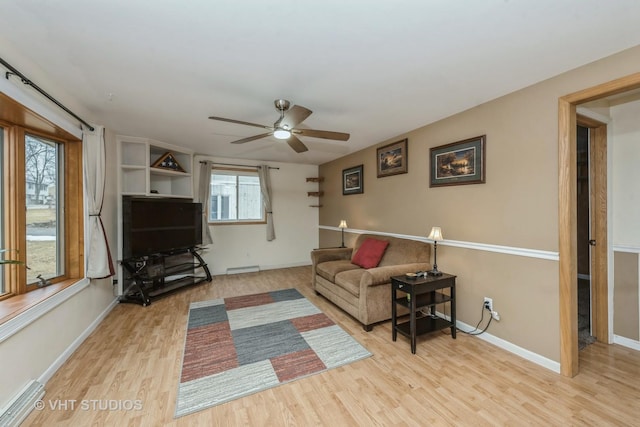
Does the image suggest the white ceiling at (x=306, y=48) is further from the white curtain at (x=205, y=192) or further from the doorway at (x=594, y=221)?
the white curtain at (x=205, y=192)

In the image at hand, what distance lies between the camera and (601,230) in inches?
97.7

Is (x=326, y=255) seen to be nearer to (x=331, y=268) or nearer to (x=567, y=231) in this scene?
(x=331, y=268)

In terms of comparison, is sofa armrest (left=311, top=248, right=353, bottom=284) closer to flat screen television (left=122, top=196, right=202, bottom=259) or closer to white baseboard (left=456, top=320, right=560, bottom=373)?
white baseboard (left=456, top=320, right=560, bottom=373)

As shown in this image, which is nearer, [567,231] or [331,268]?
[567,231]

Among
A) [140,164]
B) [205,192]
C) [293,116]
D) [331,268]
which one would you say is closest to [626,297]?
[331,268]

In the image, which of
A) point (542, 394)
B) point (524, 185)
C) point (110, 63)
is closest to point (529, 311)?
point (542, 394)

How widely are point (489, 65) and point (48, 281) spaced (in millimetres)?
4284

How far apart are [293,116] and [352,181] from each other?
2.72 meters

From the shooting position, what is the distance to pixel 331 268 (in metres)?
3.59

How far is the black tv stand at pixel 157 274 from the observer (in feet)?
11.6

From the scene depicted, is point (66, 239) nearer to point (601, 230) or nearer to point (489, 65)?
point (489, 65)

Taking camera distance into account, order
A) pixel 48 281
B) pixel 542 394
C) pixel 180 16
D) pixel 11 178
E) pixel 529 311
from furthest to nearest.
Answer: pixel 48 281 < pixel 529 311 < pixel 11 178 < pixel 542 394 < pixel 180 16

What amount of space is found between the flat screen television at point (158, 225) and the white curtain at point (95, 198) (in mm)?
695

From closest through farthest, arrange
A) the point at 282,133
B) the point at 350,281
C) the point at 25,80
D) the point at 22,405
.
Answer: the point at 22,405, the point at 25,80, the point at 282,133, the point at 350,281
